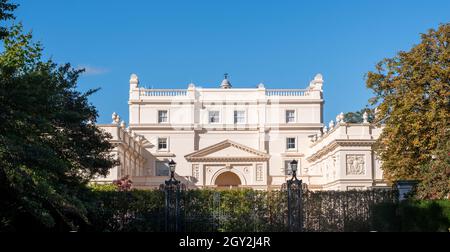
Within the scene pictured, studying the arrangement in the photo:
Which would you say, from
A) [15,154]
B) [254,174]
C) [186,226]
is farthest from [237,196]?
[254,174]

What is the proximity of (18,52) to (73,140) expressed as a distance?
7956 mm

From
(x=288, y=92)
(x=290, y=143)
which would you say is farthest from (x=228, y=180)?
(x=288, y=92)

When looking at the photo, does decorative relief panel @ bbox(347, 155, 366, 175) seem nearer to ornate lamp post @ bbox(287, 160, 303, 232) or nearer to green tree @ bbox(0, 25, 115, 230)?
ornate lamp post @ bbox(287, 160, 303, 232)

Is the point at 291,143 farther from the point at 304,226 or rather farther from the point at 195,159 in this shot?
the point at 304,226

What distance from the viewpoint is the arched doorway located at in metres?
61.9

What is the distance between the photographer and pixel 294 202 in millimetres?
28453

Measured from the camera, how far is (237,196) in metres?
29.8

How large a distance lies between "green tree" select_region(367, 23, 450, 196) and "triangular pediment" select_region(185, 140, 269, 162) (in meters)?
27.6

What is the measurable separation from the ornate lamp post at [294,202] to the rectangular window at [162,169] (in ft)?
112

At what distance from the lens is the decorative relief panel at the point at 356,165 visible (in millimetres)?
50500

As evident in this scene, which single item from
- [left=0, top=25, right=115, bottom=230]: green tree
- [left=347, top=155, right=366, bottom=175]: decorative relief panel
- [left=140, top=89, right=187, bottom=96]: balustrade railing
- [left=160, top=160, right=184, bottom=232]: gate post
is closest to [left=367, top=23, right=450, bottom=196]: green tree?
[left=160, top=160, right=184, bottom=232]: gate post

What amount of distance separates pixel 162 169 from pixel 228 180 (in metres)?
6.17

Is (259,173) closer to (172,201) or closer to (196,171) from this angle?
(196,171)
